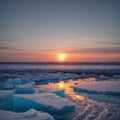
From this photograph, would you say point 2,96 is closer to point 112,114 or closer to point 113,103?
point 112,114

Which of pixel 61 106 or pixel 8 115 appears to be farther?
pixel 61 106

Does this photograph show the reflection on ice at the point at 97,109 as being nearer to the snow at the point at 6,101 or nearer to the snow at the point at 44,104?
the snow at the point at 44,104

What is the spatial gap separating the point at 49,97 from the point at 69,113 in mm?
1080

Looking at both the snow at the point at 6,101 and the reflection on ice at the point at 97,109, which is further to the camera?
the snow at the point at 6,101

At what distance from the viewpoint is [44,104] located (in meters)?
→ 6.91

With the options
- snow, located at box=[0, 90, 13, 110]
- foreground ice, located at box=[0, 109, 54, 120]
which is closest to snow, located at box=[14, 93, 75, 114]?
snow, located at box=[0, 90, 13, 110]

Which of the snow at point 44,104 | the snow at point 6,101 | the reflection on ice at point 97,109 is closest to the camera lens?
the reflection on ice at point 97,109

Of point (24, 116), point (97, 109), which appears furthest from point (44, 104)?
point (97, 109)

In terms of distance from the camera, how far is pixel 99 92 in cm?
1116

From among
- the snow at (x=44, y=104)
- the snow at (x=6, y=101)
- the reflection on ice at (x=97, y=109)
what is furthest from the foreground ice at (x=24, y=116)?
the snow at (x=6, y=101)

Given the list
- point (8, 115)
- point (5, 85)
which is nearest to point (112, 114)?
point (8, 115)

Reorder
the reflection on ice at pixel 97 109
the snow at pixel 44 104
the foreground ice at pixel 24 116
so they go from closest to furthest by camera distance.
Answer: the foreground ice at pixel 24 116, the reflection on ice at pixel 97 109, the snow at pixel 44 104

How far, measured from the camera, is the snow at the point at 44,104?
682 cm

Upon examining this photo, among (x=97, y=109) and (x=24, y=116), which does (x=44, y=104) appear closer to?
(x=24, y=116)
